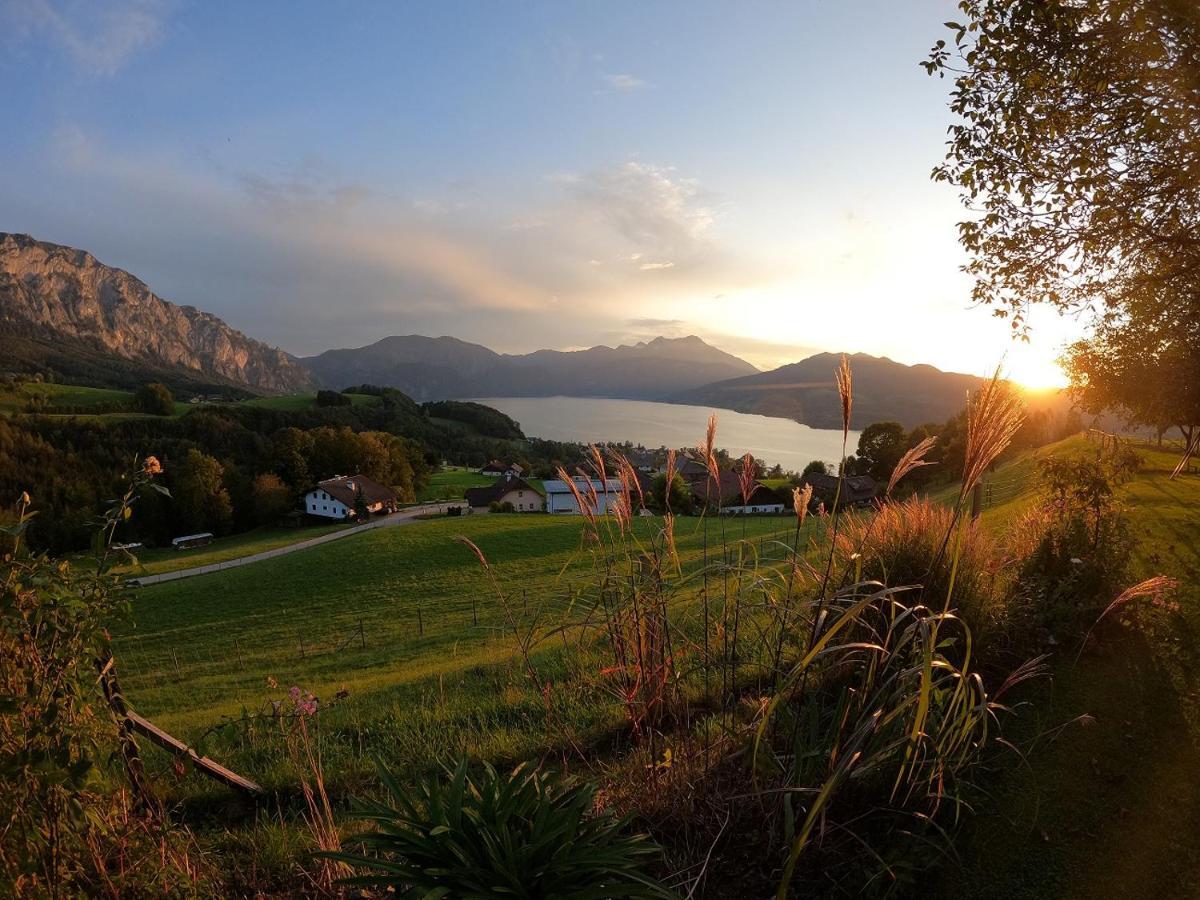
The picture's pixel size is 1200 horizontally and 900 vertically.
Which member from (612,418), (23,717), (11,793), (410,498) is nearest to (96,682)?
(23,717)

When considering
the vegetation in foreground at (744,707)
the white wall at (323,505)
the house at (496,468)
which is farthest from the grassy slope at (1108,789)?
the house at (496,468)

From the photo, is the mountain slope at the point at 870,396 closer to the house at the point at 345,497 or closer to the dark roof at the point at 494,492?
the dark roof at the point at 494,492

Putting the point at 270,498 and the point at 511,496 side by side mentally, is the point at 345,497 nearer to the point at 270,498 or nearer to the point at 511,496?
the point at 270,498

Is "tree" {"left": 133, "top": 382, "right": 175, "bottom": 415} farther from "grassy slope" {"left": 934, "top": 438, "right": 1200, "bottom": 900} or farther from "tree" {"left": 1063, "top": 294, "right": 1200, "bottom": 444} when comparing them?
"grassy slope" {"left": 934, "top": 438, "right": 1200, "bottom": 900}

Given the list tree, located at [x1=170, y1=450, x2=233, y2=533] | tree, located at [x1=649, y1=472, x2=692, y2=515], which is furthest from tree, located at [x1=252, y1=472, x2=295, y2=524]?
tree, located at [x1=649, y1=472, x2=692, y2=515]

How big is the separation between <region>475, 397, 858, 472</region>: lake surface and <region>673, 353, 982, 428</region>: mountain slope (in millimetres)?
5265

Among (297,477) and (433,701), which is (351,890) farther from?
(297,477)

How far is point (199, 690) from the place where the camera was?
1021 cm

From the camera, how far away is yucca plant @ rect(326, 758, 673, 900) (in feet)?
5.63

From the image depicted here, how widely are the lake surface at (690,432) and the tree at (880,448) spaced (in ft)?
32.8

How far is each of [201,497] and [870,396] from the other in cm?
11969

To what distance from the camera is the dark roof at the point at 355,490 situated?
4962cm

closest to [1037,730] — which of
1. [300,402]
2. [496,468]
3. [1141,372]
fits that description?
[1141,372]

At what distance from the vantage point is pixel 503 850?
186cm
